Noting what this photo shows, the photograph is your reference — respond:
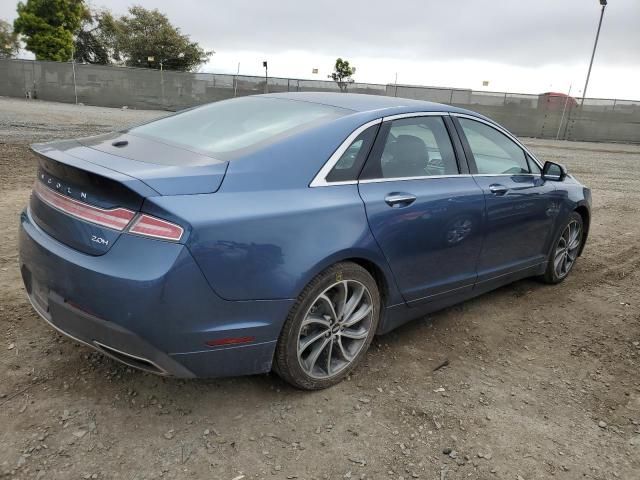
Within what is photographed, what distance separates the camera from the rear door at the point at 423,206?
9.75 feet

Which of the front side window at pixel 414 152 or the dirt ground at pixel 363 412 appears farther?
the front side window at pixel 414 152

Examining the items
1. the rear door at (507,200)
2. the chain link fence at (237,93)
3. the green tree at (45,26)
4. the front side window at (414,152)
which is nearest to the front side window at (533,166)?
the rear door at (507,200)

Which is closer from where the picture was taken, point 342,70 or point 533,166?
point 533,166

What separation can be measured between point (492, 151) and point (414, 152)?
39.7 inches

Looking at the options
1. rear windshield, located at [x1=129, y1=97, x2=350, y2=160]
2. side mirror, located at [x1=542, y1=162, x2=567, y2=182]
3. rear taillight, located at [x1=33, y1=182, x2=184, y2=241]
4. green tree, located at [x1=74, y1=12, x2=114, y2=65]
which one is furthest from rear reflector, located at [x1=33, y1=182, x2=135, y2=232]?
green tree, located at [x1=74, y1=12, x2=114, y2=65]

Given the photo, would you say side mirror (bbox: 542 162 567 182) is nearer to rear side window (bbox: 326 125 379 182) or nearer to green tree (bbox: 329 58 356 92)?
rear side window (bbox: 326 125 379 182)

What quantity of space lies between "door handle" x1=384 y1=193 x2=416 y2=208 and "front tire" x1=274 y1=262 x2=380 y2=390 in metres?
0.42

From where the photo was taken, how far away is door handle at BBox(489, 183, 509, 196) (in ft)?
12.1

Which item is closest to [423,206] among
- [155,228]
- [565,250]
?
[155,228]

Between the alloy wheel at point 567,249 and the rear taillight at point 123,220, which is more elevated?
the rear taillight at point 123,220

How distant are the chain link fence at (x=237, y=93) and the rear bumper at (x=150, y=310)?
79.8 feet

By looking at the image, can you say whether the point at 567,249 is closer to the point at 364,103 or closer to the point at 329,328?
the point at 364,103

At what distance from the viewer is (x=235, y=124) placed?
3.13 metres

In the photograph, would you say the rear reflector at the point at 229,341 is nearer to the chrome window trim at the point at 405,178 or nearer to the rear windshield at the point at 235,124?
the rear windshield at the point at 235,124
